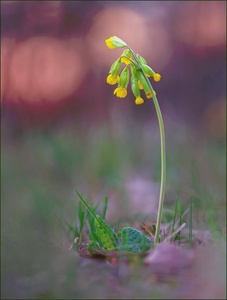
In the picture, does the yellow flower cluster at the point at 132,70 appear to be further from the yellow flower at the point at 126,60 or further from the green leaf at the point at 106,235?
the green leaf at the point at 106,235

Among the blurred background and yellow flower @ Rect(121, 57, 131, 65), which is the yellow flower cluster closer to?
yellow flower @ Rect(121, 57, 131, 65)

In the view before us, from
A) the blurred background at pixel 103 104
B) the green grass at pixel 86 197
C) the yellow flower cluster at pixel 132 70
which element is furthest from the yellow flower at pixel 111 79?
the blurred background at pixel 103 104

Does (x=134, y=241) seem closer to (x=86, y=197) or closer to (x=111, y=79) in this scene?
(x=111, y=79)

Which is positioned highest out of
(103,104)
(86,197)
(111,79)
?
(103,104)

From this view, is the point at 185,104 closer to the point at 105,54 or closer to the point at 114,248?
the point at 105,54

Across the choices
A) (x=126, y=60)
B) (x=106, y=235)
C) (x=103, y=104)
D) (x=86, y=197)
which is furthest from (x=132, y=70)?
(x=103, y=104)

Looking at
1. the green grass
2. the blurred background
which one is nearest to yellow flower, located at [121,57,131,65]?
the green grass
